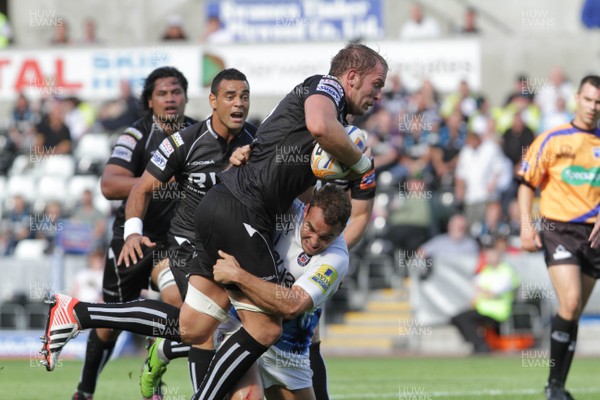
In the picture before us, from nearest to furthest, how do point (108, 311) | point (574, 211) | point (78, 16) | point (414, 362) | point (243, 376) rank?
point (243, 376) < point (108, 311) < point (574, 211) < point (414, 362) < point (78, 16)

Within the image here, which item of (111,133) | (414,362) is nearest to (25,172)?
(111,133)

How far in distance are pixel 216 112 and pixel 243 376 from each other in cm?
208

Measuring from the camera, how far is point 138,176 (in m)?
9.20

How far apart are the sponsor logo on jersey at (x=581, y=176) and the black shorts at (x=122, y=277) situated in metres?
3.59

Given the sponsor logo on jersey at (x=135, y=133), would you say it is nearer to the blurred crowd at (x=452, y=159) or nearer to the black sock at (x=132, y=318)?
the black sock at (x=132, y=318)

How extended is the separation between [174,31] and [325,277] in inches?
700

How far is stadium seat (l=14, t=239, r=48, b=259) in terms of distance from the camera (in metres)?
18.9

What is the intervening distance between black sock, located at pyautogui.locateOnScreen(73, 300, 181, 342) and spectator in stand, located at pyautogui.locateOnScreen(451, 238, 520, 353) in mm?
9529

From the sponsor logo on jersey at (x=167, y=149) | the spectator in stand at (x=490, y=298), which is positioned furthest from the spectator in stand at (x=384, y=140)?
the sponsor logo on jersey at (x=167, y=149)

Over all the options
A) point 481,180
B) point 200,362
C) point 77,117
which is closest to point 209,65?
point 77,117

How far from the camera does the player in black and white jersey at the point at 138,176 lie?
9.09 meters

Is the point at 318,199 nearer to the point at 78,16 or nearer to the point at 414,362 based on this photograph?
the point at 414,362

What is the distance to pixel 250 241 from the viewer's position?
22.1ft

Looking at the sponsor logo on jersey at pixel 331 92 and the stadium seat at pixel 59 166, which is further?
the stadium seat at pixel 59 166
